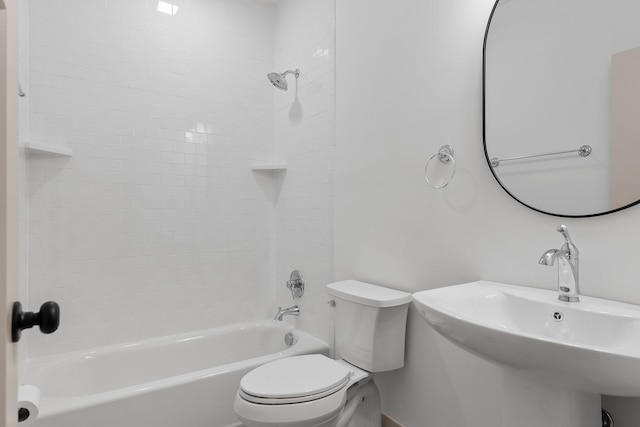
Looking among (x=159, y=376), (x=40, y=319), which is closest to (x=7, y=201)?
(x=40, y=319)

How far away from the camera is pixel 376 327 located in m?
1.65

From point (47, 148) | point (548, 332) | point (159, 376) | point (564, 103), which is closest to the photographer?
point (548, 332)

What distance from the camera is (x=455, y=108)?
1.52m

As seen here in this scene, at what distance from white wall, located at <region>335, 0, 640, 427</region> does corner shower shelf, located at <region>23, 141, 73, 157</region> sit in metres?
1.54

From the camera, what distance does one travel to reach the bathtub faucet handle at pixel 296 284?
250 centimetres

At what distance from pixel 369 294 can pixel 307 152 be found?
114cm

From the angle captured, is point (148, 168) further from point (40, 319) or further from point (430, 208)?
point (40, 319)

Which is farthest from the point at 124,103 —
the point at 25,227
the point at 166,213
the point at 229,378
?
the point at 229,378

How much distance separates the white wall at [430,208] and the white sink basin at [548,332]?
141 mm

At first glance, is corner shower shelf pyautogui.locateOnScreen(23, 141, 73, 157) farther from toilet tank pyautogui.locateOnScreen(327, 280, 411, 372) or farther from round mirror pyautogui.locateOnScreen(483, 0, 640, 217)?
round mirror pyautogui.locateOnScreen(483, 0, 640, 217)

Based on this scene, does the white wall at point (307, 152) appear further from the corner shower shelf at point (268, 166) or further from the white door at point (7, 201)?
the white door at point (7, 201)

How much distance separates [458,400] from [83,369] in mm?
1954

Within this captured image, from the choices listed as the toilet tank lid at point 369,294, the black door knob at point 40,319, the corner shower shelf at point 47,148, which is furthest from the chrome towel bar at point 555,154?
the corner shower shelf at point 47,148

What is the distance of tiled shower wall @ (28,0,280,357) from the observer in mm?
2092
